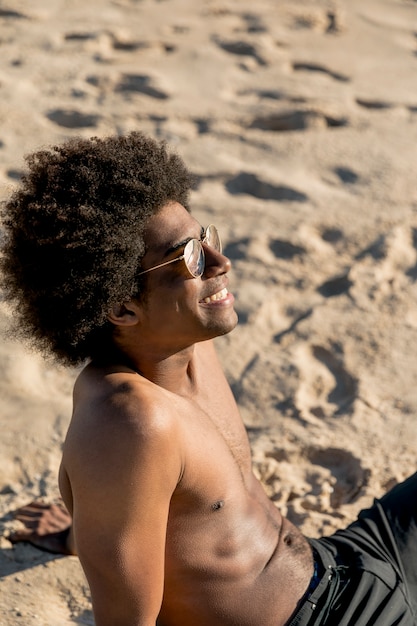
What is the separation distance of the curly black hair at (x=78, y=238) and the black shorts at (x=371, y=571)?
28.0 inches

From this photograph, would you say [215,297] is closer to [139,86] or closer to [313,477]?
[313,477]

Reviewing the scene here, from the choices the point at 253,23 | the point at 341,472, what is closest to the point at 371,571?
the point at 341,472

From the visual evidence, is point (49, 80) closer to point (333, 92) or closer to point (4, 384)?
point (333, 92)

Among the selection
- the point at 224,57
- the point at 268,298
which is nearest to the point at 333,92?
the point at 224,57

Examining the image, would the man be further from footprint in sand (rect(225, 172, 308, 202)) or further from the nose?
footprint in sand (rect(225, 172, 308, 202))

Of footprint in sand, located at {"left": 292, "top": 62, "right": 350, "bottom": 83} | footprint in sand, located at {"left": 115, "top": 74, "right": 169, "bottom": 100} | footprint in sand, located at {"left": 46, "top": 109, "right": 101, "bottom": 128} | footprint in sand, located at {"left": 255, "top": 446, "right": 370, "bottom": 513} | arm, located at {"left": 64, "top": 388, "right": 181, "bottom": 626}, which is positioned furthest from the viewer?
footprint in sand, located at {"left": 292, "top": 62, "right": 350, "bottom": 83}

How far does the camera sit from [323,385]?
10.8ft

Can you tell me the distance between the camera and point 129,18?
5625 millimetres

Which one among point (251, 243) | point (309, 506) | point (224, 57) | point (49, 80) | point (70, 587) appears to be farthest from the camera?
point (224, 57)

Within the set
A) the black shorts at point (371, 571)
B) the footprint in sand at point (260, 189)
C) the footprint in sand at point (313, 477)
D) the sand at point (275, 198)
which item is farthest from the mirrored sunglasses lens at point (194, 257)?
the footprint in sand at point (260, 189)

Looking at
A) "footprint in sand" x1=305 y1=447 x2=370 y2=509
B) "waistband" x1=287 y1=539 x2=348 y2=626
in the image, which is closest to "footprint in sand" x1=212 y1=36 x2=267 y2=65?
"footprint in sand" x1=305 y1=447 x2=370 y2=509

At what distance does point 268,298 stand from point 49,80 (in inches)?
81.3

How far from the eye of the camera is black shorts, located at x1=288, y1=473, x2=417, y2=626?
200cm

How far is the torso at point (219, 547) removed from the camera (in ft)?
6.32
